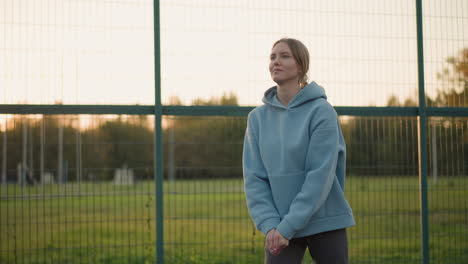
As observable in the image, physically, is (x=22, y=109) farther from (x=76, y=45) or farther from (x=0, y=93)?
(x=76, y=45)

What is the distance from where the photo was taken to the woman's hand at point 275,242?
2283 mm

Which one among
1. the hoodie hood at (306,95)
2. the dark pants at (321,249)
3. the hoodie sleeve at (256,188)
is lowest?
the dark pants at (321,249)

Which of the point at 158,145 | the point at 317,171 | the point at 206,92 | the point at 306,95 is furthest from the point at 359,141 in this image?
the point at 317,171

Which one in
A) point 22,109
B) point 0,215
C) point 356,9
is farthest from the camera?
point 356,9

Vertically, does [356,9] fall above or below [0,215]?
above

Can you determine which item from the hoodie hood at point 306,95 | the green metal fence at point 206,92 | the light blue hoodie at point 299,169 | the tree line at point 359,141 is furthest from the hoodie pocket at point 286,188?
the tree line at point 359,141

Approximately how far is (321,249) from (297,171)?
1.20ft

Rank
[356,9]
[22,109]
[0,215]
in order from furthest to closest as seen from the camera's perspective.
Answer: [356,9]
[0,215]
[22,109]

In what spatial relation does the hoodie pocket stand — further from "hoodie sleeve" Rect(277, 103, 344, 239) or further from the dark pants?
the dark pants

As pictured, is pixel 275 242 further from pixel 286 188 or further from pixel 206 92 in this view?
pixel 206 92

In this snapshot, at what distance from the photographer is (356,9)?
4637 millimetres

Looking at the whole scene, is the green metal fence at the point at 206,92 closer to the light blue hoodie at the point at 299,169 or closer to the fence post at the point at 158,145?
the fence post at the point at 158,145

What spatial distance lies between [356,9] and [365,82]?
2.08 feet

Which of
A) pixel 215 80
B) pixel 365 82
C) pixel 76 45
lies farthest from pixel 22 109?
pixel 365 82
